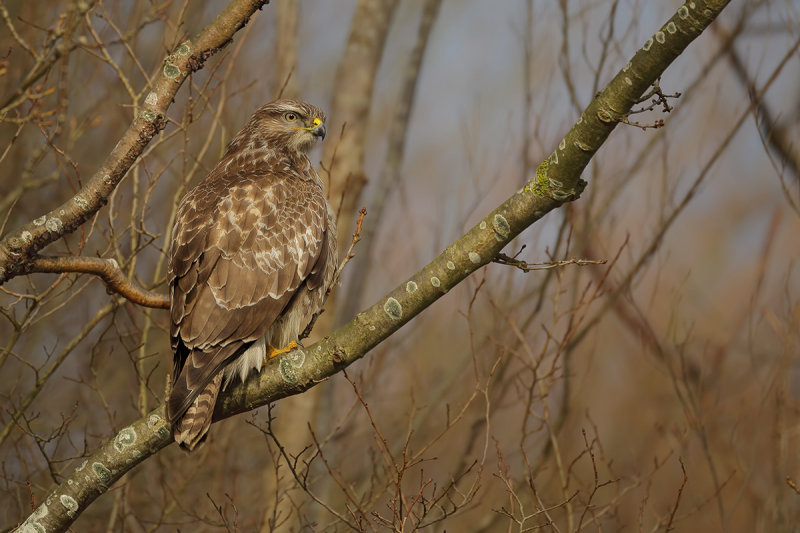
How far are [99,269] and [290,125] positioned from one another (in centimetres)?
259

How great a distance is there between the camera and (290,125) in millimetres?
6605

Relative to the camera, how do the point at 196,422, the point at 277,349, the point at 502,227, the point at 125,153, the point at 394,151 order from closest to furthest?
the point at 502,227, the point at 125,153, the point at 196,422, the point at 277,349, the point at 394,151

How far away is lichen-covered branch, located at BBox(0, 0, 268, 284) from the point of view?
408cm

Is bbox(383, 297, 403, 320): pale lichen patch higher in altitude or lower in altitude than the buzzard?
lower

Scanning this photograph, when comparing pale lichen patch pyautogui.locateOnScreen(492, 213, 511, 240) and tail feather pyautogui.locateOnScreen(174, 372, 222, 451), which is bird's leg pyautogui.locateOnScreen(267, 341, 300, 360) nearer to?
tail feather pyautogui.locateOnScreen(174, 372, 222, 451)

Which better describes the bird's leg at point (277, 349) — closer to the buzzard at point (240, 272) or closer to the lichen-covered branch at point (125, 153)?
the buzzard at point (240, 272)

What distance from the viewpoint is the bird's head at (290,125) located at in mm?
6574

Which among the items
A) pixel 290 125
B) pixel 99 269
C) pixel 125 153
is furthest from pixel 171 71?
pixel 290 125

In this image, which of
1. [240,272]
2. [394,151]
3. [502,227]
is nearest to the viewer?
[502,227]

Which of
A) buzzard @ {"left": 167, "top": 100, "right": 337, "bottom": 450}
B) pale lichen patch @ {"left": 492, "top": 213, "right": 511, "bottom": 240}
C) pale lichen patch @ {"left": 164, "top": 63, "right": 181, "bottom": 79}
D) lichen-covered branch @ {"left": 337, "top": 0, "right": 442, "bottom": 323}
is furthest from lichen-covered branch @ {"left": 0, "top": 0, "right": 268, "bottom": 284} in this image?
lichen-covered branch @ {"left": 337, "top": 0, "right": 442, "bottom": 323}

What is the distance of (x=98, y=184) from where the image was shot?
4.29 metres

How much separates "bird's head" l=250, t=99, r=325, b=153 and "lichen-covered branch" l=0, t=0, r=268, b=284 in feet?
6.34

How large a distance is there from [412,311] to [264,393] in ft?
3.35

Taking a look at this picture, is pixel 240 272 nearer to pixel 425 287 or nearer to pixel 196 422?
pixel 196 422
